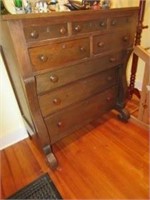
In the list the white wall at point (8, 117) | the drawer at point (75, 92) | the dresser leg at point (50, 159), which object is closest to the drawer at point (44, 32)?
the drawer at point (75, 92)

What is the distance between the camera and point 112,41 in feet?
4.29

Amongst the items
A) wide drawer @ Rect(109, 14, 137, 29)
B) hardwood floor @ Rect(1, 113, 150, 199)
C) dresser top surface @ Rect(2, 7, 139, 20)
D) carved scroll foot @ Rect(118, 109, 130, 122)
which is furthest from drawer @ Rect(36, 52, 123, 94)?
hardwood floor @ Rect(1, 113, 150, 199)

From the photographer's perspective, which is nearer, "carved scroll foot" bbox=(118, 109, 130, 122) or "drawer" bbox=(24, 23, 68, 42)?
"drawer" bbox=(24, 23, 68, 42)

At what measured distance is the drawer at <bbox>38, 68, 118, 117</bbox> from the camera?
118cm

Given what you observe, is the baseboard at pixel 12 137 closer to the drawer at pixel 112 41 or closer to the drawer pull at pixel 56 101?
the drawer pull at pixel 56 101

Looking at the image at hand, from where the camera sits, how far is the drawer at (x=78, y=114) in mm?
1279

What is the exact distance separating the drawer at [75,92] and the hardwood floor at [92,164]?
1.56 ft

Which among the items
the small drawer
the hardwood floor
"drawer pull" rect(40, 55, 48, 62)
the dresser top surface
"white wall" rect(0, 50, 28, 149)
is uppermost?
the dresser top surface

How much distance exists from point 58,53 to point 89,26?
0.30m

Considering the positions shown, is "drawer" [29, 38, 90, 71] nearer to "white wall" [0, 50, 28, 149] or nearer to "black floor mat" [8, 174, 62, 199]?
"white wall" [0, 50, 28, 149]

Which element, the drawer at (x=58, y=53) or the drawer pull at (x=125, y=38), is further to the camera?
the drawer pull at (x=125, y=38)

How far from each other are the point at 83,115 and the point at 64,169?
47 cm

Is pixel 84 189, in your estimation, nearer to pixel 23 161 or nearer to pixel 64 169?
pixel 64 169

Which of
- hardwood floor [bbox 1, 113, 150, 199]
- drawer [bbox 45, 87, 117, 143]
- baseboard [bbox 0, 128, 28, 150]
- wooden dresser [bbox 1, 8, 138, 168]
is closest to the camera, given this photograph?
wooden dresser [bbox 1, 8, 138, 168]
